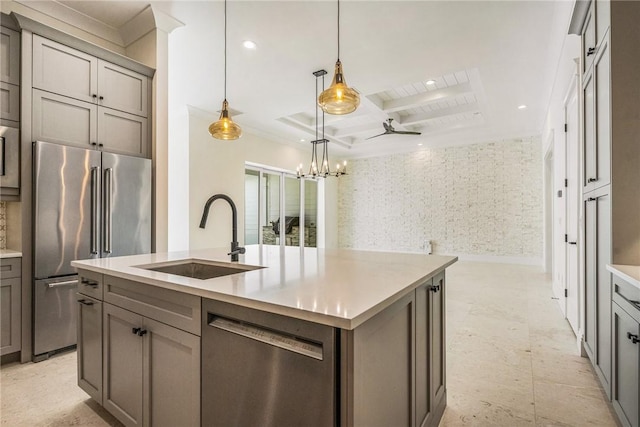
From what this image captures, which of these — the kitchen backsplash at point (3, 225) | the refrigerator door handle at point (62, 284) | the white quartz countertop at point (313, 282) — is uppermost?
the kitchen backsplash at point (3, 225)

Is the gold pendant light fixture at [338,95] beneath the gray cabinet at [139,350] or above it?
above

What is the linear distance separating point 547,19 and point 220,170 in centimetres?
501

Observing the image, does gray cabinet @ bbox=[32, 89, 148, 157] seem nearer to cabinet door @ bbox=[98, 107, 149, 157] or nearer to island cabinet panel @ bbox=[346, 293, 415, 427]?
cabinet door @ bbox=[98, 107, 149, 157]

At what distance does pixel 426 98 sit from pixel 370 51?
2075mm

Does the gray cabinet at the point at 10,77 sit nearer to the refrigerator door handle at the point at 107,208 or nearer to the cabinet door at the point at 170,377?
the refrigerator door handle at the point at 107,208

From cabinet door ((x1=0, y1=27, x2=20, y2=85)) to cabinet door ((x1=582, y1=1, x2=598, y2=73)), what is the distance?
4158 millimetres

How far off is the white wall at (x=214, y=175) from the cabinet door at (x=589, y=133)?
5.12m

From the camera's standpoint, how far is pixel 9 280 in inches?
96.7

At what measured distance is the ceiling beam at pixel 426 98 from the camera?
4.86 metres

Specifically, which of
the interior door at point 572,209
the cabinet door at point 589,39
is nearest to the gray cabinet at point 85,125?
the cabinet door at point 589,39

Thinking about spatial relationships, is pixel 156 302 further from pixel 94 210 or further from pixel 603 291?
pixel 603 291

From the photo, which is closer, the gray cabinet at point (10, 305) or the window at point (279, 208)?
the gray cabinet at point (10, 305)

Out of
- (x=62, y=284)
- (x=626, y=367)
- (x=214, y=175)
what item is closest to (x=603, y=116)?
(x=626, y=367)

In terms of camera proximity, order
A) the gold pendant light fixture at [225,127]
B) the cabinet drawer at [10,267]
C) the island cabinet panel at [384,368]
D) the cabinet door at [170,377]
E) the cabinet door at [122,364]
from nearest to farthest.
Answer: the island cabinet panel at [384,368]
the cabinet door at [170,377]
the cabinet door at [122,364]
the cabinet drawer at [10,267]
the gold pendant light fixture at [225,127]
